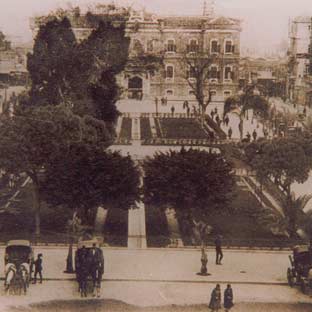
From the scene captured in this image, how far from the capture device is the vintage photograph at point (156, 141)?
746cm

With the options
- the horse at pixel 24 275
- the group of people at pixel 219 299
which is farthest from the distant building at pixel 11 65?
the group of people at pixel 219 299

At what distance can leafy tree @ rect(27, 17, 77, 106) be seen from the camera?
775 centimetres

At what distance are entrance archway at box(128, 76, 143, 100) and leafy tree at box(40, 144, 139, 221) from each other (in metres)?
0.67

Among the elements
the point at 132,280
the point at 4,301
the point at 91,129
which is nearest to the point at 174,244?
the point at 132,280

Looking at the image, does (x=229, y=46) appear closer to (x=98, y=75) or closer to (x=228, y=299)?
(x=98, y=75)

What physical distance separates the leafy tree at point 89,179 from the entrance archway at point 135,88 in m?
0.67

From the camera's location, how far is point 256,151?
25.7 feet

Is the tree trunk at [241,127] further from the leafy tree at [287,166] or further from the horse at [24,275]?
the horse at [24,275]

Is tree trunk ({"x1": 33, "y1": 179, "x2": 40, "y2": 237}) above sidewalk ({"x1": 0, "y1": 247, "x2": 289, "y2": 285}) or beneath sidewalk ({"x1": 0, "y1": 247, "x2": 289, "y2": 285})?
above

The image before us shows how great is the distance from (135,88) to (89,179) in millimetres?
1101

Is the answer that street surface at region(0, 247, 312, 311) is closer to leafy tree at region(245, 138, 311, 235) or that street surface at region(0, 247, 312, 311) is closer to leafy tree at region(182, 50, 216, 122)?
leafy tree at region(245, 138, 311, 235)

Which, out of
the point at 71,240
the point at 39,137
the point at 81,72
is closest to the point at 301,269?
the point at 71,240

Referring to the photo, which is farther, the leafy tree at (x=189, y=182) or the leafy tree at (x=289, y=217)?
the leafy tree at (x=289, y=217)

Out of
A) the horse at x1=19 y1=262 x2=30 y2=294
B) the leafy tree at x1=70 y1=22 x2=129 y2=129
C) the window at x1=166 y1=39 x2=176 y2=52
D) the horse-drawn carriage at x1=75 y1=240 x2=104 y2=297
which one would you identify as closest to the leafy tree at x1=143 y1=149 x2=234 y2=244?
the leafy tree at x1=70 y1=22 x2=129 y2=129
